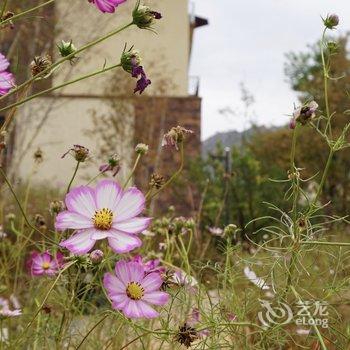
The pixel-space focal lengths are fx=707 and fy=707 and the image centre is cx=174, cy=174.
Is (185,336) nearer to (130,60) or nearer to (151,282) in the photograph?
(151,282)

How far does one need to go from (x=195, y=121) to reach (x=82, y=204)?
11544 mm

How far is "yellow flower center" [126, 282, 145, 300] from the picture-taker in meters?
0.94

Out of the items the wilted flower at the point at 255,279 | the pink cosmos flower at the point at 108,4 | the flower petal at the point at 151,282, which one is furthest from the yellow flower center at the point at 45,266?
the pink cosmos flower at the point at 108,4

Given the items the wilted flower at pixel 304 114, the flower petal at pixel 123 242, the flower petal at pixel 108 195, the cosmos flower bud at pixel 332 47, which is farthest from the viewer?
the cosmos flower bud at pixel 332 47

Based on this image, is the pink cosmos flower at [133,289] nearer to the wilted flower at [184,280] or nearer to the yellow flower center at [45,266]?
the wilted flower at [184,280]

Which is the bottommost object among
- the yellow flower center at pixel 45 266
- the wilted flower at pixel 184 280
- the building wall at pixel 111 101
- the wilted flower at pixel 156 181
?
the wilted flower at pixel 184 280

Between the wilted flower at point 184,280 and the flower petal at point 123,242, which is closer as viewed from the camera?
the flower petal at point 123,242

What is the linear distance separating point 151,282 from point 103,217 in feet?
0.49

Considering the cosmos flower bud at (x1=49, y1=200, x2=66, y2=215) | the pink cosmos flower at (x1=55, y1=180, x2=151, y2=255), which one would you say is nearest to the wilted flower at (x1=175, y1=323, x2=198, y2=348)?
the pink cosmos flower at (x1=55, y1=180, x2=151, y2=255)

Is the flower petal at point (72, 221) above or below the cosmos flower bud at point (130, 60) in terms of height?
below

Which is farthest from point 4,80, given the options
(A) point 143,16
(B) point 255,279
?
(B) point 255,279

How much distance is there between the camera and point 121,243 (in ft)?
2.70

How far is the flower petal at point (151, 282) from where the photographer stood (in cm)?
96

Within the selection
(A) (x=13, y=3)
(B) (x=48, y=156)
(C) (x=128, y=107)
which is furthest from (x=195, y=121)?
(A) (x=13, y=3)
